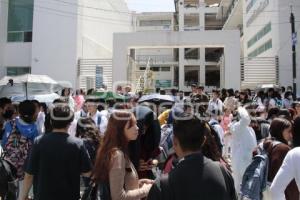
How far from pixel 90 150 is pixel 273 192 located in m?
2.73

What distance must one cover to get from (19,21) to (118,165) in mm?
20696

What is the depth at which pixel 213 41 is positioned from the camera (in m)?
21.1

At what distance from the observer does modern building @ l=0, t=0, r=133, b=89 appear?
20.5 metres

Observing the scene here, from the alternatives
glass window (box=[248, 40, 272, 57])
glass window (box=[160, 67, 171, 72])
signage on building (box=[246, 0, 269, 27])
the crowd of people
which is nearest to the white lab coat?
the crowd of people

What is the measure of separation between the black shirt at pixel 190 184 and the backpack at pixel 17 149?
3.26 metres

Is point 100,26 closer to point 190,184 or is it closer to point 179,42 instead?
point 179,42

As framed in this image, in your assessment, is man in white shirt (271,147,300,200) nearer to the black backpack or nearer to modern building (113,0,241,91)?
the black backpack

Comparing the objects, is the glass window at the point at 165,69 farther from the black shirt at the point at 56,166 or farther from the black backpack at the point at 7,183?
the black shirt at the point at 56,166

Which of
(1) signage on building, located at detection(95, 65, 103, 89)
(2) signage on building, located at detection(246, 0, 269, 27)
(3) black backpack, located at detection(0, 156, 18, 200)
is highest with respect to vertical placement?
(2) signage on building, located at detection(246, 0, 269, 27)

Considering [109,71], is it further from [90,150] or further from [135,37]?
[90,150]

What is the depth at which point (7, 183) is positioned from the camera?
437cm

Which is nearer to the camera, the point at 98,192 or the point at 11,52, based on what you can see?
the point at 98,192

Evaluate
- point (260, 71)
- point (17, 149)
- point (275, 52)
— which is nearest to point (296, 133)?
point (17, 149)

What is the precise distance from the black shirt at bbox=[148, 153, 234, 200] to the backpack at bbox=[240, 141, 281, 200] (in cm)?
152
